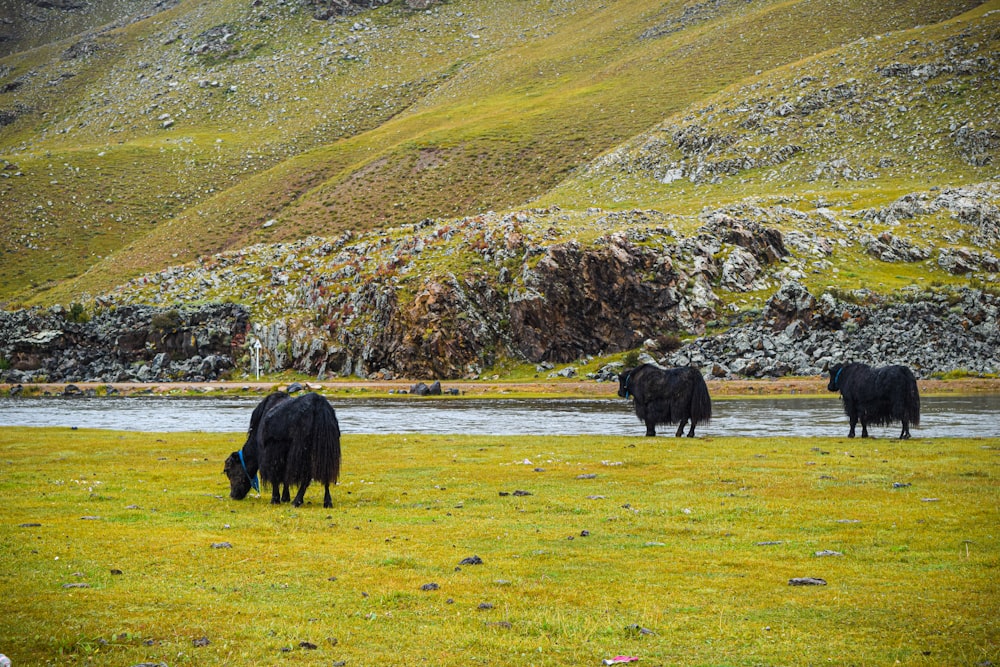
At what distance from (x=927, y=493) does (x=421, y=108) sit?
180066mm

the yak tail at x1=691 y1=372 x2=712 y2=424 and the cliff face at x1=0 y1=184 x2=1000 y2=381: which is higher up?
the cliff face at x1=0 y1=184 x2=1000 y2=381

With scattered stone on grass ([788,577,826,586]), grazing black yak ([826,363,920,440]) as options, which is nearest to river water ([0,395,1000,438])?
grazing black yak ([826,363,920,440])

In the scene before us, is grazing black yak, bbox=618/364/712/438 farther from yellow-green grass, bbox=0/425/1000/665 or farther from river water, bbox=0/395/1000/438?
yellow-green grass, bbox=0/425/1000/665

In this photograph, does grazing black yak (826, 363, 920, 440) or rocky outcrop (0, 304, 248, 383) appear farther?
rocky outcrop (0, 304, 248, 383)

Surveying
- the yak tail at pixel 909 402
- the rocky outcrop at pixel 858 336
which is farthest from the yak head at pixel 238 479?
the rocky outcrop at pixel 858 336

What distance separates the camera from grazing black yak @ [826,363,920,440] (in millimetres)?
30297

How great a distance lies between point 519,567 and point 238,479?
9683 mm

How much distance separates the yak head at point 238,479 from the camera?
19.9 metres

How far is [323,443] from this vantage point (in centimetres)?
1844

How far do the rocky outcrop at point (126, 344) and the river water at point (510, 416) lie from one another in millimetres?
22743

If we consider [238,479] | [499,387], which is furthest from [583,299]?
[238,479]

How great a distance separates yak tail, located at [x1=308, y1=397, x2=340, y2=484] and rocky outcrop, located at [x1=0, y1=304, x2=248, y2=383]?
7815 cm

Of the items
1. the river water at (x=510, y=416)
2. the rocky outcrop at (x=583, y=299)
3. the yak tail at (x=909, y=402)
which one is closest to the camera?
the yak tail at (x=909, y=402)

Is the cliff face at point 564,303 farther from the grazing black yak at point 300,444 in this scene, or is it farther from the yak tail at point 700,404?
the grazing black yak at point 300,444
